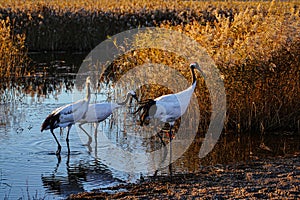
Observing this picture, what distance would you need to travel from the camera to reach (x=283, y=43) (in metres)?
10.9

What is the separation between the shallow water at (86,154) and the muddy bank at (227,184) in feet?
1.69

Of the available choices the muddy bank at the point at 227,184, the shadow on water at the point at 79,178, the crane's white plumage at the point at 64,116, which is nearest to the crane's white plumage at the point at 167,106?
the crane's white plumage at the point at 64,116

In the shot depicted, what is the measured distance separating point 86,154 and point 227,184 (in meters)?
3.35

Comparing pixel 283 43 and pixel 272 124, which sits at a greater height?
pixel 283 43

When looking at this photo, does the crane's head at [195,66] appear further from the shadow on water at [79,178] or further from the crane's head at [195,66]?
the shadow on water at [79,178]

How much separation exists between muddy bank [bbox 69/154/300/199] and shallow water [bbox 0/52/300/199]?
516 mm

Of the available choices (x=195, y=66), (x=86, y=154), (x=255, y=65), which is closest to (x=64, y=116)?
(x=86, y=154)

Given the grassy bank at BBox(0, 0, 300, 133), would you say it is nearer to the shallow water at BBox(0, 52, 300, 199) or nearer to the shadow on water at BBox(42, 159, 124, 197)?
the shallow water at BBox(0, 52, 300, 199)

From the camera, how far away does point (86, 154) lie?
10.2 m

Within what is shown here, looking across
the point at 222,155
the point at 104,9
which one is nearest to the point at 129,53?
the point at 222,155

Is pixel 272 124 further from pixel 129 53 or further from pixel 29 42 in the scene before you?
pixel 29 42

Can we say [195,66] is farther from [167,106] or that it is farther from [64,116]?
[64,116]

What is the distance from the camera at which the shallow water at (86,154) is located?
27.9 ft

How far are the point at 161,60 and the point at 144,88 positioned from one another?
0.87 metres
